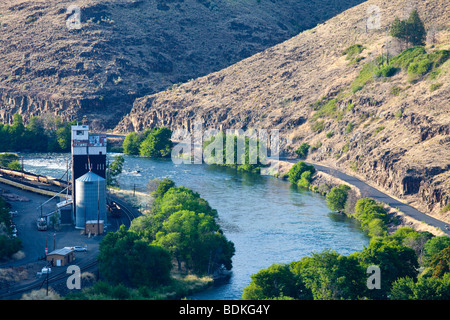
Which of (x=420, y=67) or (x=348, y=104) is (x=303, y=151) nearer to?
(x=348, y=104)

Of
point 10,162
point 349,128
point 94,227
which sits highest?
point 349,128

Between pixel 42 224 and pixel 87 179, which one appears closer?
pixel 42 224

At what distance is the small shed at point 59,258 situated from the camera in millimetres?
74500

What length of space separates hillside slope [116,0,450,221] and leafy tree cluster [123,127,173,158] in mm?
12932

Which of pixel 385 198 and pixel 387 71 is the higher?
pixel 387 71

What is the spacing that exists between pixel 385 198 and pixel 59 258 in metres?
49.6

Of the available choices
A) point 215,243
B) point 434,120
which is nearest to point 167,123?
point 434,120

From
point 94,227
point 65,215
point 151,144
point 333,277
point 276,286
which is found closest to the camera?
point 276,286

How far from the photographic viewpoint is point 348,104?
14212 cm

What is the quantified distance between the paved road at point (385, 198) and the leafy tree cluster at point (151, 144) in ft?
131

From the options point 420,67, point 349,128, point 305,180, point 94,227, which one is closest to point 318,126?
point 349,128

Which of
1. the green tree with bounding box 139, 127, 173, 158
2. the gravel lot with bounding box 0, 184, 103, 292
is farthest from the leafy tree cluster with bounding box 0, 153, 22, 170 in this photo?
the green tree with bounding box 139, 127, 173, 158
